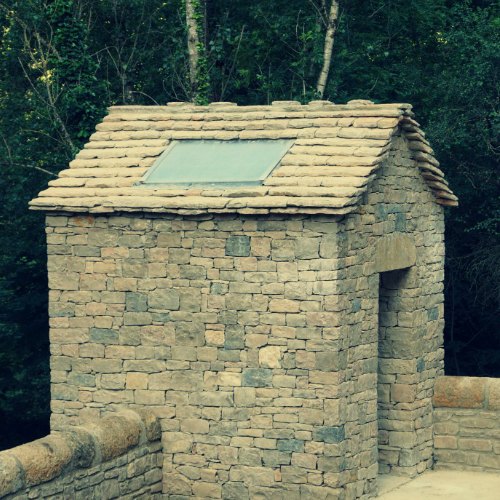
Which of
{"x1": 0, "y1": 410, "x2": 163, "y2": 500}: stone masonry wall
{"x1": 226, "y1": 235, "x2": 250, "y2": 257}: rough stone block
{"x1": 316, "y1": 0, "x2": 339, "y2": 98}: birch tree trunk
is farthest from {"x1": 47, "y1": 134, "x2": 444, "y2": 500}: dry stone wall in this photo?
{"x1": 316, "y1": 0, "x2": 339, "y2": 98}: birch tree trunk

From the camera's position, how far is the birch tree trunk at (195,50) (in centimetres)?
1878

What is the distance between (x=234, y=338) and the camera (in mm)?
11805

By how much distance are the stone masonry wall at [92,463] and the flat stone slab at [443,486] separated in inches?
83.9

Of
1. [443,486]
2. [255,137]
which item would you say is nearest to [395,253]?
[255,137]

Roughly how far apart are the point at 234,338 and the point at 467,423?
9.74ft

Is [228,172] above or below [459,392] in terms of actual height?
above

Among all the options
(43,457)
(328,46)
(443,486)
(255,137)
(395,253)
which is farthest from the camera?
(328,46)

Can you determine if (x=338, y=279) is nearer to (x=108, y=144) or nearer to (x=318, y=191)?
(x=318, y=191)

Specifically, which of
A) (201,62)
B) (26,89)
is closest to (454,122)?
(201,62)

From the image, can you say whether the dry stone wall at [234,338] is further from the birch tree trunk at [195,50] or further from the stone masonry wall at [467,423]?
the birch tree trunk at [195,50]

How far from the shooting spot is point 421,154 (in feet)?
43.1

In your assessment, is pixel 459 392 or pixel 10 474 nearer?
pixel 10 474

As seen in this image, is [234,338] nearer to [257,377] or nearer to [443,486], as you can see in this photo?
[257,377]

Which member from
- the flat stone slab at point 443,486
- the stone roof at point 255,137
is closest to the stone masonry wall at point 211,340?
the stone roof at point 255,137
